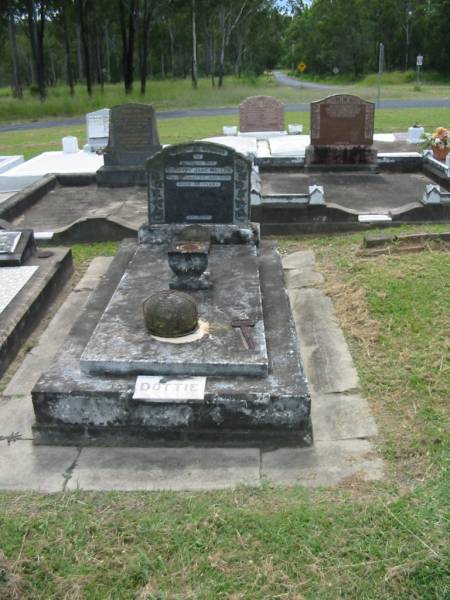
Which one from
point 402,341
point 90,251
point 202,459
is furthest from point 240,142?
point 202,459

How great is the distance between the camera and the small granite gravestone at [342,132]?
41.0 feet

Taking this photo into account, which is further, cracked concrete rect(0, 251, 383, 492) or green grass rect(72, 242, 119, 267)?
green grass rect(72, 242, 119, 267)

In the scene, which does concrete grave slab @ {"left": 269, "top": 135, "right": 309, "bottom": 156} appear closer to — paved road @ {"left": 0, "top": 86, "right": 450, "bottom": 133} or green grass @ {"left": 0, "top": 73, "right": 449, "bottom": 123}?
paved road @ {"left": 0, "top": 86, "right": 450, "bottom": 133}

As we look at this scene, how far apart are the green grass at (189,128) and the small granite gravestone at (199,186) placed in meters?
12.0

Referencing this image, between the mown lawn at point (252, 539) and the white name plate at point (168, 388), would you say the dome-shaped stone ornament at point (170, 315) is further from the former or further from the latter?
the mown lawn at point (252, 539)

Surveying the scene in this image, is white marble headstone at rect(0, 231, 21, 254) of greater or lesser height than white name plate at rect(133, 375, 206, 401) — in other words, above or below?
above

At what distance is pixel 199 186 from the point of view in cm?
734

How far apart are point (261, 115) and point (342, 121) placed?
249 inches

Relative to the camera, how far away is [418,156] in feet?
42.1

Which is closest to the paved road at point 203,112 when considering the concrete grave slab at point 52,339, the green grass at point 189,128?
the green grass at point 189,128

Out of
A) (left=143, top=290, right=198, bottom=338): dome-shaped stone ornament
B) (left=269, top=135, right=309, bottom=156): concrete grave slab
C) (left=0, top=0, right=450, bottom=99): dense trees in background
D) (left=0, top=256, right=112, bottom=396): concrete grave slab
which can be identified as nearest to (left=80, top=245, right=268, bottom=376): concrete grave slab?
(left=143, top=290, right=198, bottom=338): dome-shaped stone ornament

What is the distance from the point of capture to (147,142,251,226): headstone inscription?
7.21m

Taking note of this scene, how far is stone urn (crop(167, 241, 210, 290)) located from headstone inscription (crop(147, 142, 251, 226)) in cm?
139

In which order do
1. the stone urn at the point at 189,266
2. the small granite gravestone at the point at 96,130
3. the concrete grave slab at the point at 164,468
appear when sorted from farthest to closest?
1. the small granite gravestone at the point at 96,130
2. the stone urn at the point at 189,266
3. the concrete grave slab at the point at 164,468
